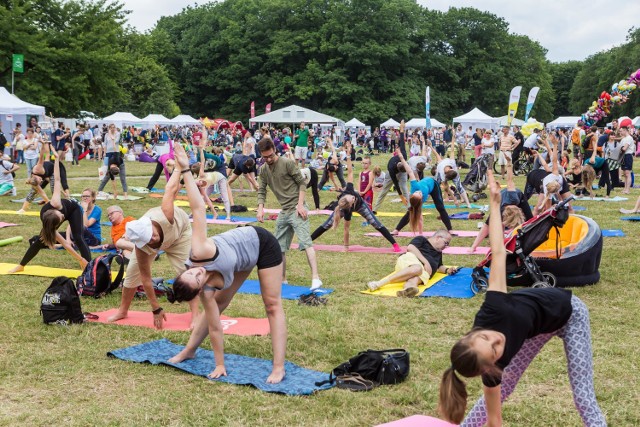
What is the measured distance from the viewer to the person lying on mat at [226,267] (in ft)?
15.4

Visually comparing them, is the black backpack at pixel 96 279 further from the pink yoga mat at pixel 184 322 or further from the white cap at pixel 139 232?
the white cap at pixel 139 232

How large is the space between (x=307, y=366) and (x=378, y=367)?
2.39 ft

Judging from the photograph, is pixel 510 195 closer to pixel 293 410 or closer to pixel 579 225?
pixel 579 225

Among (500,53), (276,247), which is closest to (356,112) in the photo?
(500,53)

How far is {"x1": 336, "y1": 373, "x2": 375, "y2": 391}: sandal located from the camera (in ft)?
16.1

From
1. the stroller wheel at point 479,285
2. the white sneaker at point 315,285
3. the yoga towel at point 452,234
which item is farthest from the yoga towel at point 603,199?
the white sneaker at point 315,285

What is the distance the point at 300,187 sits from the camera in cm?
775

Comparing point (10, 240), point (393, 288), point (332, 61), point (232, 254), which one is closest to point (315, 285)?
point (393, 288)

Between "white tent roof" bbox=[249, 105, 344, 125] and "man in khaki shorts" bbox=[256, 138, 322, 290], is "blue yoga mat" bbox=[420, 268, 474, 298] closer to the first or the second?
"man in khaki shorts" bbox=[256, 138, 322, 290]

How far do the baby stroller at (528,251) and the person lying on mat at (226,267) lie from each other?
135 inches

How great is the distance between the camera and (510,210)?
8.59 metres

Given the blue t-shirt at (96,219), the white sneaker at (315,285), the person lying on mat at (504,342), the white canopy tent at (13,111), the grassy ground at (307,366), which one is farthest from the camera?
the white canopy tent at (13,111)

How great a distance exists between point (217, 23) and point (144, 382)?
67986 mm

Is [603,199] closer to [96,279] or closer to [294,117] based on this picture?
[96,279]
